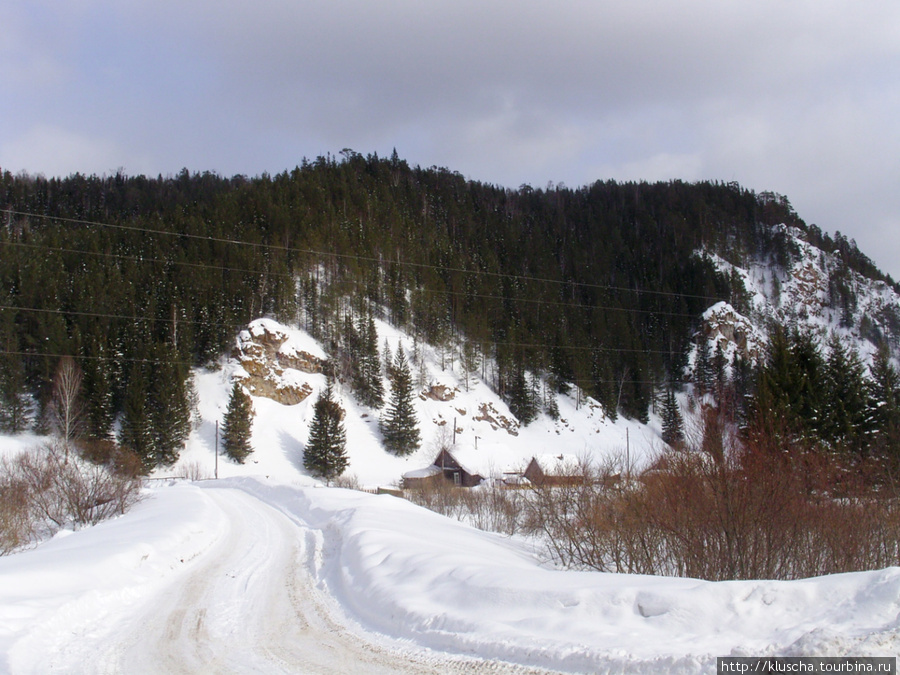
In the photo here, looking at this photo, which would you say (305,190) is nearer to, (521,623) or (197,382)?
(197,382)

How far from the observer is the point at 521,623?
7.25 m

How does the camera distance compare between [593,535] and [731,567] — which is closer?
[731,567]

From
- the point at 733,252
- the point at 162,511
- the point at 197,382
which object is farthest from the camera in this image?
the point at 733,252

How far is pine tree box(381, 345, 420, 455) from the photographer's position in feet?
→ 230

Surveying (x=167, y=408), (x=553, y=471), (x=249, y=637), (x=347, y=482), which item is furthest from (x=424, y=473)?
(x=249, y=637)

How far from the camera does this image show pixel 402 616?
8484 mm

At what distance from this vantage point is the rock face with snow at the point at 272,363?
227ft

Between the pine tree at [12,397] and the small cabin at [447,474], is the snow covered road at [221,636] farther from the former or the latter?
the pine tree at [12,397]

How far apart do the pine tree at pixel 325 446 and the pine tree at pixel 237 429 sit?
6229mm

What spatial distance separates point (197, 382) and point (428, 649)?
67664 mm

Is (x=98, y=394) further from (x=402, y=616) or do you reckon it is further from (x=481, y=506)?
(x=402, y=616)

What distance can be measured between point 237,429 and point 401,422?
18.9 metres

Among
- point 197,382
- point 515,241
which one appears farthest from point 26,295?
point 515,241

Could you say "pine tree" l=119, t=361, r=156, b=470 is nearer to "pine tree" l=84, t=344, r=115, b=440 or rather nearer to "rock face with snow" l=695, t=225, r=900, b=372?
"pine tree" l=84, t=344, r=115, b=440
